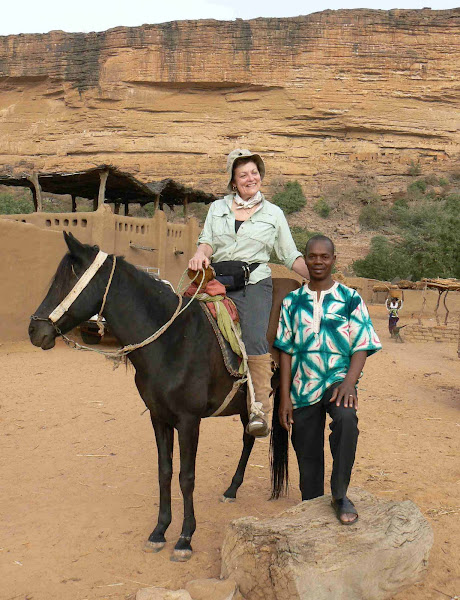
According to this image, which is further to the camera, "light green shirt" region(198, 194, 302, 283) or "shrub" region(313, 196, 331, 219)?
"shrub" region(313, 196, 331, 219)

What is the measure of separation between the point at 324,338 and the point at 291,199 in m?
42.5

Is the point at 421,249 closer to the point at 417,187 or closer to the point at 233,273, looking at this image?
the point at 417,187

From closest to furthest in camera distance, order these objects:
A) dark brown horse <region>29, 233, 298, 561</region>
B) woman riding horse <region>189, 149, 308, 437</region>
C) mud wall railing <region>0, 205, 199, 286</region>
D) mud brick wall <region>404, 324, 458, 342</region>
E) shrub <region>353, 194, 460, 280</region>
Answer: dark brown horse <region>29, 233, 298, 561</region> < woman riding horse <region>189, 149, 308, 437</region> < mud wall railing <region>0, 205, 199, 286</region> < mud brick wall <region>404, 324, 458, 342</region> < shrub <region>353, 194, 460, 280</region>

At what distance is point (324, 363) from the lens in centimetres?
306

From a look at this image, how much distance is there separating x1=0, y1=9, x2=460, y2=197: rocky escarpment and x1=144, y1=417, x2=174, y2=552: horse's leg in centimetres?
4568

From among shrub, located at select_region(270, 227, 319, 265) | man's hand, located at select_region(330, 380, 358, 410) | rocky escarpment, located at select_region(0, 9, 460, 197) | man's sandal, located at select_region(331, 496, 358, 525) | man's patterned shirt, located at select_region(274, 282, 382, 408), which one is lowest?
shrub, located at select_region(270, 227, 319, 265)

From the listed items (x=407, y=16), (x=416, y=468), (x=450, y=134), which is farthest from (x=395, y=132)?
(x=416, y=468)

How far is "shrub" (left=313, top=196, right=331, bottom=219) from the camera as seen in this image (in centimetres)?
4416

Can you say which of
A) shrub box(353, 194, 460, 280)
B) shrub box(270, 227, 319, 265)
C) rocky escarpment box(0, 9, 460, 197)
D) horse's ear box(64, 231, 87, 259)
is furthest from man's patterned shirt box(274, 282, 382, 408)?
rocky escarpment box(0, 9, 460, 197)

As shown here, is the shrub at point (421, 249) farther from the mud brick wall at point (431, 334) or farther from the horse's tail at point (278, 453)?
the horse's tail at point (278, 453)

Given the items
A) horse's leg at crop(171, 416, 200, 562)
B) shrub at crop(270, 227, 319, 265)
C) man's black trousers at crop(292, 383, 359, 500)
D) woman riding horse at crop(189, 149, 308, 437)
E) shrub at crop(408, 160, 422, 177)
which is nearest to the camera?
man's black trousers at crop(292, 383, 359, 500)

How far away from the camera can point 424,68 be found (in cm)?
4934

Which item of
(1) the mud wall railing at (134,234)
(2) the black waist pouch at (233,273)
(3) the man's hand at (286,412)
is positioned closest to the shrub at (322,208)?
(1) the mud wall railing at (134,234)

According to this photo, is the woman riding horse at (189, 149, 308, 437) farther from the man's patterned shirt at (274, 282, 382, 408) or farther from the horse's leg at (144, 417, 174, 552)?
the horse's leg at (144, 417, 174, 552)
